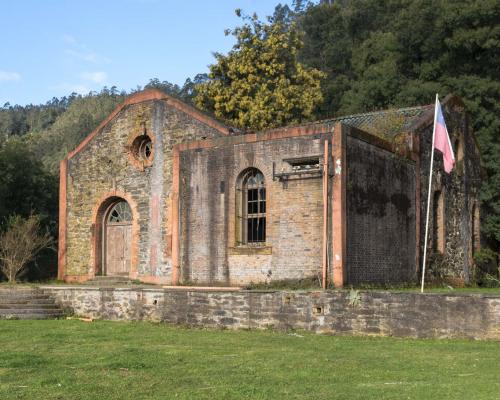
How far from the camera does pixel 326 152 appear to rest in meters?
17.8

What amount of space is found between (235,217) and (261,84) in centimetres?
1903

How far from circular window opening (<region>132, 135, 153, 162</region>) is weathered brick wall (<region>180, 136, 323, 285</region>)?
10.4ft

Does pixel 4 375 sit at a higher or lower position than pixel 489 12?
lower

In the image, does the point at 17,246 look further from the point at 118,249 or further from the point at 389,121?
the point at 389,121

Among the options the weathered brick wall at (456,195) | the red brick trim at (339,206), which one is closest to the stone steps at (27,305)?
the red brick trim at (339,206)

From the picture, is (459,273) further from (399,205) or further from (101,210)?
(101,210)

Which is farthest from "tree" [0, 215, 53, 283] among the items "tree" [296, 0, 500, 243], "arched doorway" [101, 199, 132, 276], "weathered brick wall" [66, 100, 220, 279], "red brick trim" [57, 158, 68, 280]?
"tree" [296, 0, 500, 243]

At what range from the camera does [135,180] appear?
924 inches

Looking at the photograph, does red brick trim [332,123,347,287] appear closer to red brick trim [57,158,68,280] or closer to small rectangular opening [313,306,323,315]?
small rectangular opening [313,306,323,315]

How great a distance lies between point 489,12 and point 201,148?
1726 centimetres

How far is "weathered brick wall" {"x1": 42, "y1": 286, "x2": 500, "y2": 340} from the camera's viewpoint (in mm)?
13078

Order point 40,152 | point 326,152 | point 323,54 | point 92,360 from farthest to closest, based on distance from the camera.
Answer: point 40,152, point 323,54, point 326,152, point 92,360

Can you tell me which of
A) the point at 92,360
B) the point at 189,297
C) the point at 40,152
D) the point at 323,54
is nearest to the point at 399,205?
the point at 189,297

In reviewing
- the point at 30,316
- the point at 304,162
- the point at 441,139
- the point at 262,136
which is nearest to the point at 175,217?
the point at 262,136
